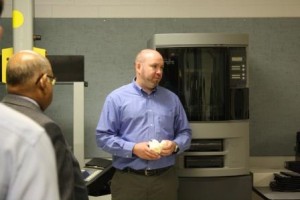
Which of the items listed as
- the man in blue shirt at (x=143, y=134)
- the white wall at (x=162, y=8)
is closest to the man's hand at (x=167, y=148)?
the man in blue shirt at (x=143, y=134)

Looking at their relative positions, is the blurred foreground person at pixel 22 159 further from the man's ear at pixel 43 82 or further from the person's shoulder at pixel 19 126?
the man's ear at pixel 43 82

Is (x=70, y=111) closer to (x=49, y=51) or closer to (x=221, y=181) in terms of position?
(x=49, y=51)

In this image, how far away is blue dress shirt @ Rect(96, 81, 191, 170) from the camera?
2.37 m

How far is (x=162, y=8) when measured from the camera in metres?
3.23

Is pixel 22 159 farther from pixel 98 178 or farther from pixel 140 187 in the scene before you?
pixel 98 178

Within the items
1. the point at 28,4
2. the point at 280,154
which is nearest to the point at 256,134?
the point at 280,154

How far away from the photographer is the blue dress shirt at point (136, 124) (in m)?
2.37

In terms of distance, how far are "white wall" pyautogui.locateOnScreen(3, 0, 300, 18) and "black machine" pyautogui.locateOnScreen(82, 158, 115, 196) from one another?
4.08 feet

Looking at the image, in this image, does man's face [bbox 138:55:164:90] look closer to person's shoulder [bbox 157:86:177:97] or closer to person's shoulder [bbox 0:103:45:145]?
person's shoulder [bbox 157:86:177:97]

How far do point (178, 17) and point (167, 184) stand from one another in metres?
1.46

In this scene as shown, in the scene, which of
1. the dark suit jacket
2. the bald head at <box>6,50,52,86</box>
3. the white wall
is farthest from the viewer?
the white wall

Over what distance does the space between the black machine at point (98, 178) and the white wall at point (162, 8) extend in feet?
4.08

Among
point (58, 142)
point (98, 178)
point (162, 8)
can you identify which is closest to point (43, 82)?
point (58, 142)

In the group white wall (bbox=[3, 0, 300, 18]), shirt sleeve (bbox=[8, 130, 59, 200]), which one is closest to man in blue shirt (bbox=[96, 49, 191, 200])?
white wall (bbox=[3, 0, 300, 18])
